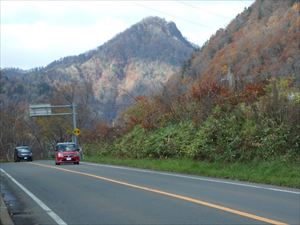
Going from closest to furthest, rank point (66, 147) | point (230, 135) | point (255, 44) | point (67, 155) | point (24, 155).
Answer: point (230, 135)
point (67, 155)
point (66, 147)
point (24, 155)
point (255, 44)

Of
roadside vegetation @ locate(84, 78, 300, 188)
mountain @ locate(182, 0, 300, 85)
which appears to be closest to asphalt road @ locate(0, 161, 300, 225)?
roadside vegetation @ locate(84, 78, 300, 188)

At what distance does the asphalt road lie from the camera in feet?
34.9

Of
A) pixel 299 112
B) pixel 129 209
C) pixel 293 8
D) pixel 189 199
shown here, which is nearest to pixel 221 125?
pixel 299 112

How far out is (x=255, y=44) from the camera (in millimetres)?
123125

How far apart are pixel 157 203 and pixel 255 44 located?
374 feet

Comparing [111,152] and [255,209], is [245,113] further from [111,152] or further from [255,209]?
[111,152]

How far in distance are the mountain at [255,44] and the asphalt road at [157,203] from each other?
74.7 metres

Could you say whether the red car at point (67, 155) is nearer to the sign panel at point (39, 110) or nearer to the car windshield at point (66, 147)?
the car windshield at point (66, 147)

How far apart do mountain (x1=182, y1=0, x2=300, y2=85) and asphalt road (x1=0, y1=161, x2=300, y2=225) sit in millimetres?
74738

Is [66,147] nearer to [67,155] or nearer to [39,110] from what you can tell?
[67,155]

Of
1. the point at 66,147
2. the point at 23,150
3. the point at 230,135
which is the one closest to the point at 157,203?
the point at 230,135

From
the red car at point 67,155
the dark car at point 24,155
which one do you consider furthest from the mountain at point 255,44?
the red car at point 67,155

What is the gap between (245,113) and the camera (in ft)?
81.9

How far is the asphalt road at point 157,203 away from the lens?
1065 centimetres
